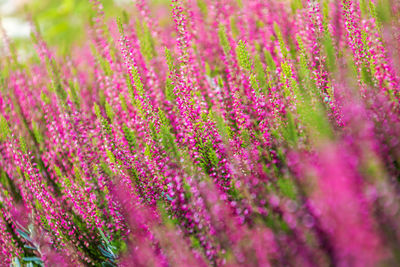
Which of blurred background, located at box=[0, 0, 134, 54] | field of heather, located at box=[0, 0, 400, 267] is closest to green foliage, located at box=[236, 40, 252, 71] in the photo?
field of heather, located at box=[0, 0, 400, 267]

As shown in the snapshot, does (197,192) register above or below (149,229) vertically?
above

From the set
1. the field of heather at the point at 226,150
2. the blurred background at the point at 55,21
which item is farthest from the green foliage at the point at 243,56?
the blurred background at the point at 55,21

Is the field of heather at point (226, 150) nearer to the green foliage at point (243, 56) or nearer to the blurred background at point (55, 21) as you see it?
the green foliage at point (243, 56)

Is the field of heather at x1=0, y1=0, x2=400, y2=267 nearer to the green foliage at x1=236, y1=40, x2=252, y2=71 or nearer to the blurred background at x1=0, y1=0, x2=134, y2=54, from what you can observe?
the green foliage at x1=236, y1=40, x2=252, y2=71

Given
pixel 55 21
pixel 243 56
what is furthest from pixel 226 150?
pixel 55 21

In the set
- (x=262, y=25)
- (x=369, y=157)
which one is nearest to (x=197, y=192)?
(x=369, y=157)

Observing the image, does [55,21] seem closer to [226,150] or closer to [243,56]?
[243,56]

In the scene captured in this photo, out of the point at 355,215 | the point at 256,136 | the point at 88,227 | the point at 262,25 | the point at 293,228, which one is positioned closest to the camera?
the point at 355,215

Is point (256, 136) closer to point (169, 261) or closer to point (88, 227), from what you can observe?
point (169, 261)
